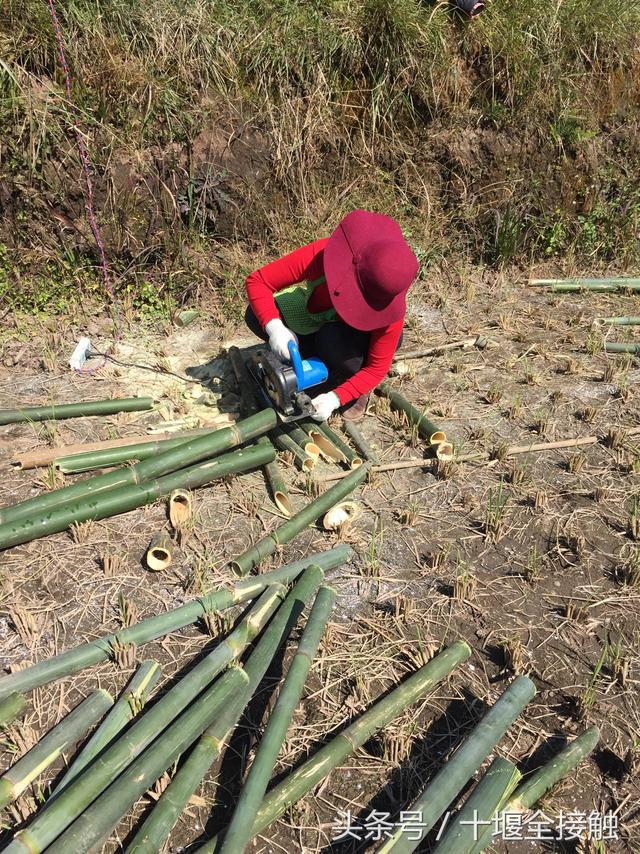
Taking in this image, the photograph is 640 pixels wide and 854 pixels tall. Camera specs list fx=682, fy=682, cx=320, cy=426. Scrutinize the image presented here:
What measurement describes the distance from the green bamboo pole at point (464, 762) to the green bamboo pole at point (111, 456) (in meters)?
1.88

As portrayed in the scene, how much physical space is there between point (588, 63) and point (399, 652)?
A: 218 inches

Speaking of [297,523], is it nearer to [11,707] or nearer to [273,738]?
[273,738]

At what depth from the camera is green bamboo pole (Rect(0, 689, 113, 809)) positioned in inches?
83.6

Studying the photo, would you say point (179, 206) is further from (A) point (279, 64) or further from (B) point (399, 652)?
(B) point (399, 652)

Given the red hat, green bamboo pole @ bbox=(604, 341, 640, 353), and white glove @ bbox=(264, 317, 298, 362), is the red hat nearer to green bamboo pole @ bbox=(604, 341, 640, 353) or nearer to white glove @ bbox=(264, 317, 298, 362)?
white glove @ bbox=(264, 317, 298, 362)

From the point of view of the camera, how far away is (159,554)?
3088mm

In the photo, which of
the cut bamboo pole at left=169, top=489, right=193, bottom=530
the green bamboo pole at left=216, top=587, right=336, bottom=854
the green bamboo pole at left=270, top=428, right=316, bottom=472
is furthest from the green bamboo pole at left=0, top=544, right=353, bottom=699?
the green bamboo pole at left=270, top=428, right=316, bottom=472

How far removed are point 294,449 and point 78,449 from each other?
1130 millimetres

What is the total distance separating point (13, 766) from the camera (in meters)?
2.25

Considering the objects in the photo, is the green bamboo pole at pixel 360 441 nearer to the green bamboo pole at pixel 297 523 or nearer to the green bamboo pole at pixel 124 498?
the green bamboo pole at pixel 297 523

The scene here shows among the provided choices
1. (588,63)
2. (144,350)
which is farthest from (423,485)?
(588,63)

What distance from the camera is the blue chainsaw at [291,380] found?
3.48m

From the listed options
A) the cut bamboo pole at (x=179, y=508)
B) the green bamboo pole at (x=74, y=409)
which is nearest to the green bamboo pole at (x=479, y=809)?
the cut bamboo pole at (x=179, y=508)

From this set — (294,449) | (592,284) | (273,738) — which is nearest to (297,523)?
(294,449)
